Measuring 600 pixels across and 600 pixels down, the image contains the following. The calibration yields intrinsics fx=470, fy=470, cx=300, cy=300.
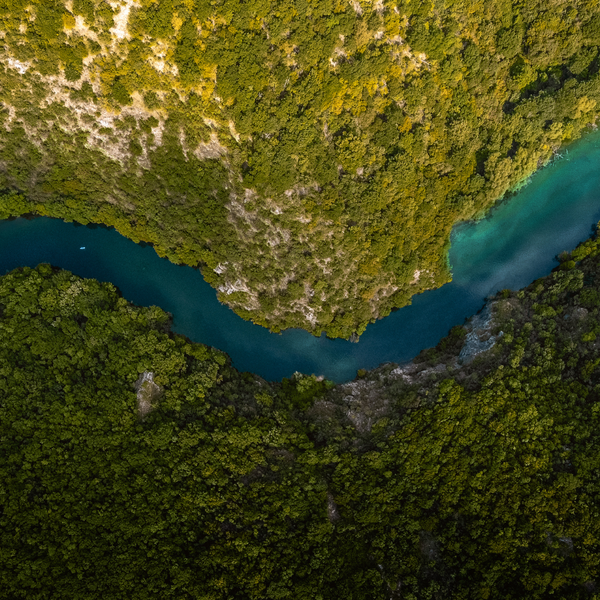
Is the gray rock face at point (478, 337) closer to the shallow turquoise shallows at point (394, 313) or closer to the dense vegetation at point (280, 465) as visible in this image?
the dense vegetation at point (280, 465)

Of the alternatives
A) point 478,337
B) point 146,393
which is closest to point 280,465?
point 146,393

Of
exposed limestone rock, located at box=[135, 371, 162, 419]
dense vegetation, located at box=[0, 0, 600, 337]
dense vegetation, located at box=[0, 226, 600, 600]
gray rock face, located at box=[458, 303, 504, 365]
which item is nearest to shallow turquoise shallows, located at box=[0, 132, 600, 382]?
gray rock face, located at box=[458, 303, 504, 365]

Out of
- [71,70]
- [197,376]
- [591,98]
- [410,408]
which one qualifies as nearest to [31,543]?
[197,376]

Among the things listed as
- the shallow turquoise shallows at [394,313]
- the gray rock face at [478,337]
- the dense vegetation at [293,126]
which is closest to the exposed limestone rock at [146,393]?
the shallow turquoise shallows at [394,313]

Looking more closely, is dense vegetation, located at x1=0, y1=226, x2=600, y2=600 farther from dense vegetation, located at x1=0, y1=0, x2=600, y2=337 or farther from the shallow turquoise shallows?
dense vegetation, located at x1=0, y1=0, x2=600, y2=337

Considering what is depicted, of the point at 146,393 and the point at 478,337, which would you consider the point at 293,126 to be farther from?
the point at 146,393

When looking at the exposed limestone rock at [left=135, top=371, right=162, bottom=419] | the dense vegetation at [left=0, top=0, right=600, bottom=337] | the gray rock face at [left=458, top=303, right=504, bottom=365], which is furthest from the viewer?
the gray rock face at [left=458, top=303, right=504, bottom=365]

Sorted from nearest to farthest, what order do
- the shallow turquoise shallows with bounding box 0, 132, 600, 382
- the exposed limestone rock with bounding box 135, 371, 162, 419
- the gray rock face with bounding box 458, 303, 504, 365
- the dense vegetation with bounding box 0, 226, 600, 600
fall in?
the dense vegetation with bounding box 0, 226, 600, 600 < the exposed limestone rock with bounding box 135, 371, 162, 419 < the gray rock face with bounding box 458, 303, 504, 365 < the shallow turquoise shallows with bounding box 0, 132, 600, 382
